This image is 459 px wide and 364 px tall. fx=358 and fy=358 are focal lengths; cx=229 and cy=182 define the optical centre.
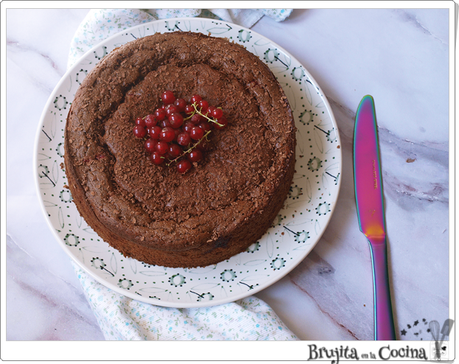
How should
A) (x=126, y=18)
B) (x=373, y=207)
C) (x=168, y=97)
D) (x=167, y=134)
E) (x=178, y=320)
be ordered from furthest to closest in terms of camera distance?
1. (x=126, y=18)
2. (x=373, y=207)
3. (x=178, y=320)
4. (x=168, y=97)
5. (x=167, y=134)

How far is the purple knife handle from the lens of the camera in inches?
85.9

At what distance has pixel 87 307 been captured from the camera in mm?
2387

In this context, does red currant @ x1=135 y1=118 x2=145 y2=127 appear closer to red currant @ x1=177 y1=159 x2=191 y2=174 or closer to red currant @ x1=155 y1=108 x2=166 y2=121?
red currant @ x1=155 y1=108 x2=166 y2=121

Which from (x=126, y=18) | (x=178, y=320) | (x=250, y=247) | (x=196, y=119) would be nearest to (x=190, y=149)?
(x=196, y=119)

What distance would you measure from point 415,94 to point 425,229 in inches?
37.2

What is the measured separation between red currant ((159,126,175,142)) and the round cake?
9cm

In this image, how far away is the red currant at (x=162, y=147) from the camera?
1827mm

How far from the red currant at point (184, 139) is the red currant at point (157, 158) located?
126 millimetres

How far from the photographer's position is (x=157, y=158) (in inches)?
73.7

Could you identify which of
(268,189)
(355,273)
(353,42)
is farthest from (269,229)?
(353,42)

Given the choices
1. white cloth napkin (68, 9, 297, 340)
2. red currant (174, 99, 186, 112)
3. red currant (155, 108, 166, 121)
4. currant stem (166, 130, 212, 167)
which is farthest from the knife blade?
red currant (155, 108, 166, 121)

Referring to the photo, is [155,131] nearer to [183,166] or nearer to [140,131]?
[140,131]

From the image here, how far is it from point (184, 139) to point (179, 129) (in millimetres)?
94
